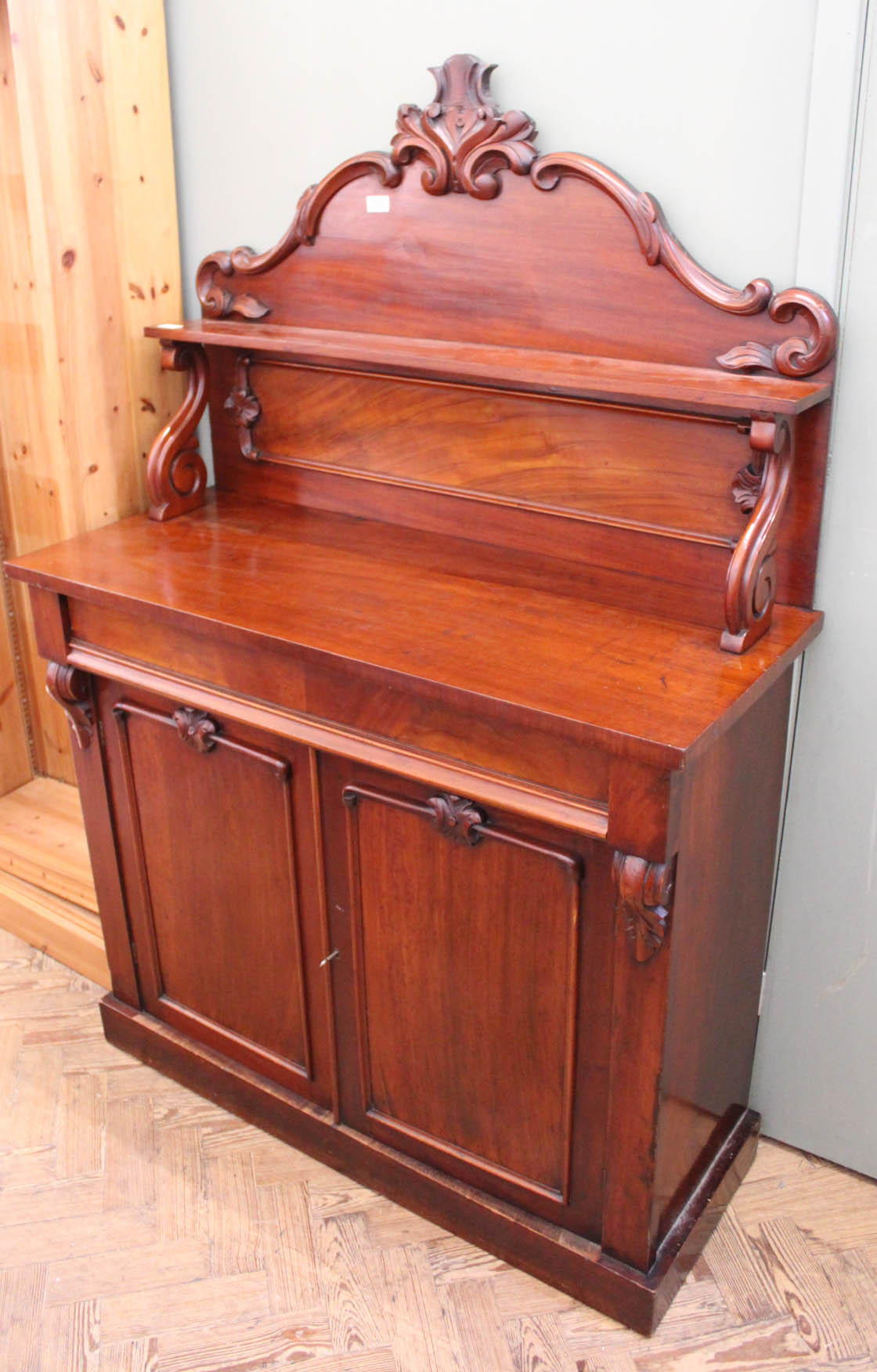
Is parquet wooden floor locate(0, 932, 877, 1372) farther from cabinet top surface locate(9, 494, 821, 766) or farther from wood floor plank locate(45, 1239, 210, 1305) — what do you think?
cabinet top surface locate(9, 494, 821, 766)

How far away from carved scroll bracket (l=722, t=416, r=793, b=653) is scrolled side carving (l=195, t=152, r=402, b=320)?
83 centimetres

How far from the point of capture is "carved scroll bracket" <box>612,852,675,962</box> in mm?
1686

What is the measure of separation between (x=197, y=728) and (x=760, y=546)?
3.33ft

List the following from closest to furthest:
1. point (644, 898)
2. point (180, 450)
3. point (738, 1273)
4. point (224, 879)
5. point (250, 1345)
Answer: point (644, 898) < point (250, 1345) < point (738, 1273) < point (224, 879) < point (180, 450)

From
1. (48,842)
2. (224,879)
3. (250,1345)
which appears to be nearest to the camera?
(250,1345)

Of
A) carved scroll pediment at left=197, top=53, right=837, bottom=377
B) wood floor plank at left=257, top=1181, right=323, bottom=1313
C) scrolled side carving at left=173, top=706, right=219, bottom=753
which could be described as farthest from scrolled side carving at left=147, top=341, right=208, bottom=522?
wood floor plank at left=257, top=1181, right=323, bottom=1313

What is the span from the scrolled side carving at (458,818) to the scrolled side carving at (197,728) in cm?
47

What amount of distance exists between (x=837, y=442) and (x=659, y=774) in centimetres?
64

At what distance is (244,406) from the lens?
2475 mm

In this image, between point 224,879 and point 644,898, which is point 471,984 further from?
point 224,879

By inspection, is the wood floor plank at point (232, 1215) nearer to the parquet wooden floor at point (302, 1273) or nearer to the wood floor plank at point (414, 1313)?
the parquet wooden floor at point (302, 1273)

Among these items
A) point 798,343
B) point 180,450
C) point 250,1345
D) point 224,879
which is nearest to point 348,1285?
point 250,1345

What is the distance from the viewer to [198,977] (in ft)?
8.16

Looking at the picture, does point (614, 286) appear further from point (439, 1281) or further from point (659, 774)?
point (439, 1281)
